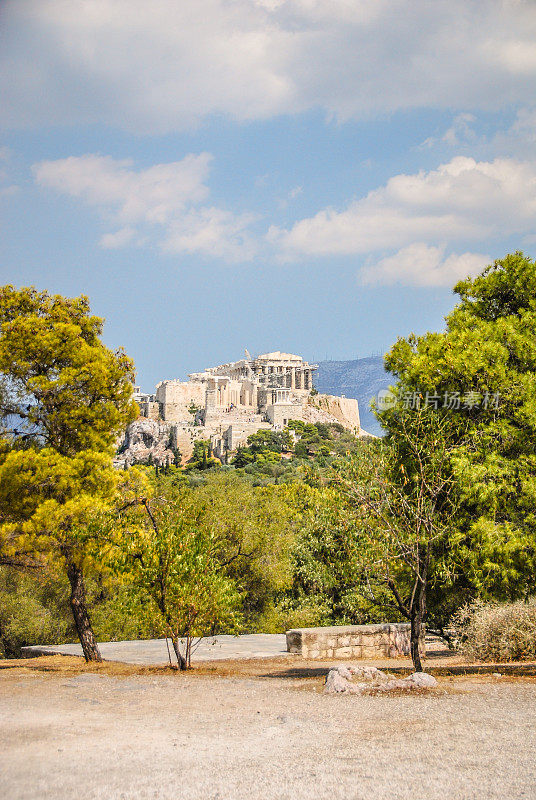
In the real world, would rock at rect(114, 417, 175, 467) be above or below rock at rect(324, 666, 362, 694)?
above

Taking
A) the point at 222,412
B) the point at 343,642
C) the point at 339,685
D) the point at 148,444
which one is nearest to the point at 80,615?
the point at 343,642

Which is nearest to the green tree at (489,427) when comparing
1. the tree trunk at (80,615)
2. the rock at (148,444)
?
the tree trunk at (80,615)

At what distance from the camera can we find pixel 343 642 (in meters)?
10.7

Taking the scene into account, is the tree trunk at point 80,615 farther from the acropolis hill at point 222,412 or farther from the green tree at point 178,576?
the acropolis hill at point 222,412

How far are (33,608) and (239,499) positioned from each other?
9313mm

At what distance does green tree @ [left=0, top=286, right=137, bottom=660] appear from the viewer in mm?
9297

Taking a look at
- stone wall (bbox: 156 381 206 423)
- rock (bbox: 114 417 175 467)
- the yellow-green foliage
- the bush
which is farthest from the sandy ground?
stone wall (bbox: 156 381 206 423)

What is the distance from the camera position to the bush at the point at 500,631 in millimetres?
8523

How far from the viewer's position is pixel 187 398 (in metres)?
110

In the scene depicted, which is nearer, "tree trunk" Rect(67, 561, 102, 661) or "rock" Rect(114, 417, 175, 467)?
"tree trunk" Rect(67, 561, 102, 661)

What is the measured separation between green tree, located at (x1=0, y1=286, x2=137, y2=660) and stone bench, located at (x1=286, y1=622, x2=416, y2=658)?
3.02 meters

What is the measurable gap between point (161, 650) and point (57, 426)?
4.43m

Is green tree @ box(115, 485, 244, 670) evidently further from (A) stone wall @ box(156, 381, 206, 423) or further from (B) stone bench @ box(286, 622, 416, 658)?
(A) stone wall @ box(156, 381, 206, 423)

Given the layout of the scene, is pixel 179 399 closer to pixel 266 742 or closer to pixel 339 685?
pixel 339 685
